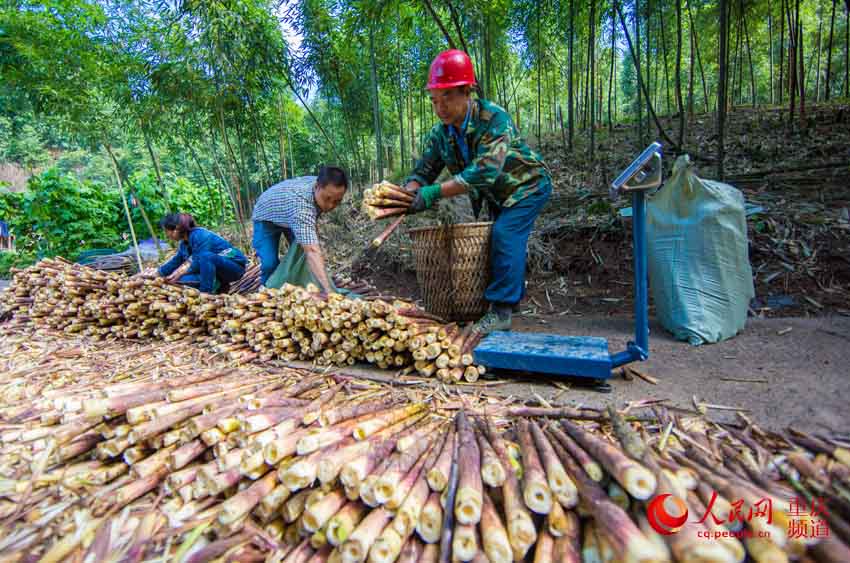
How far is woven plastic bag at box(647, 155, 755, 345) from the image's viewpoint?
8.09 feet

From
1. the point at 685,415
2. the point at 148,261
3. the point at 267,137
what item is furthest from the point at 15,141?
the point at 685,415

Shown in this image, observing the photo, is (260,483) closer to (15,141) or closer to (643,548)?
(643,548)

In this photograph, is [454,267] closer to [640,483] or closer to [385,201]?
[385,201]

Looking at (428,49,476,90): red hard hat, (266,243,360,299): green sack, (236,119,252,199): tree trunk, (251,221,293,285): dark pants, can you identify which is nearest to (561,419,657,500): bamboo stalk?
(428,49,476,90): red hard hat

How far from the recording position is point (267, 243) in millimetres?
3756

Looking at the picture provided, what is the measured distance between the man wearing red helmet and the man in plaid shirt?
0.91 metres

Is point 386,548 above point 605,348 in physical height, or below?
below

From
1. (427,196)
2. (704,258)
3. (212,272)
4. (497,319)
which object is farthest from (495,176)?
(212,272)

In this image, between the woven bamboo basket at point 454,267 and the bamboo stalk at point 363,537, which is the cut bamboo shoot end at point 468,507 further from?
the woven bamboo basket at point 454,267

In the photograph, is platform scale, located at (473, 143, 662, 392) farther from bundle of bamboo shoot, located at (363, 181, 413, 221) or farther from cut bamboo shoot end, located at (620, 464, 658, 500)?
bundle of bamboo shoot, located at (363, 181, 413, 221)

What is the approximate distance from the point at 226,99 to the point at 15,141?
2747 centimetres

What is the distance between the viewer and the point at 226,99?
6.77m

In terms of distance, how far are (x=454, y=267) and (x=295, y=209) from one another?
4.58 feet

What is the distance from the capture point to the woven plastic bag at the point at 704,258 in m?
2.47
